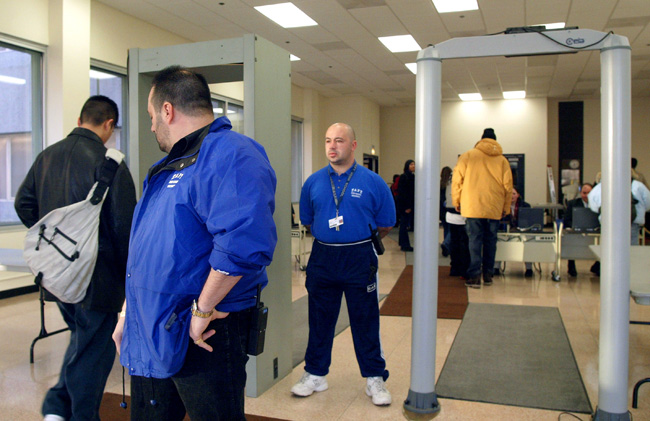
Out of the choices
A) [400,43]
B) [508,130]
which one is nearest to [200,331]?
[400,43]

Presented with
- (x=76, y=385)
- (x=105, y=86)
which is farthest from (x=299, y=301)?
(x=105, y=86)

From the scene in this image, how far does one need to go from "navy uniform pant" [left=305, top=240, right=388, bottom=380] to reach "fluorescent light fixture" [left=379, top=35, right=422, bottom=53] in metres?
7.35

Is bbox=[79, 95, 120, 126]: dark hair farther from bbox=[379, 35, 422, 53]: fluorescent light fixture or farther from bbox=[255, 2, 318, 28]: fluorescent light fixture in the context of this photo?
bbox=[379, 35, 422, 53]: fluorescent light fixture

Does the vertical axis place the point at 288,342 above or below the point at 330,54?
below

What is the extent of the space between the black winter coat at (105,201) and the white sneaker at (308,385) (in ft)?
3.83

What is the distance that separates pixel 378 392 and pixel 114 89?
667 centimetres

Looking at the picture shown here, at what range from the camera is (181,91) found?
172 cm

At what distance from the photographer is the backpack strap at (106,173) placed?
99.0 inches

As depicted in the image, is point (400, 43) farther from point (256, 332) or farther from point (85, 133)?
point (256, 332)

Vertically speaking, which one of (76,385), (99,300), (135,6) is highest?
(135,6)

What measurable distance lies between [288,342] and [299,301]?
2445 millimetres

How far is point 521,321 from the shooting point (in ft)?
16.9

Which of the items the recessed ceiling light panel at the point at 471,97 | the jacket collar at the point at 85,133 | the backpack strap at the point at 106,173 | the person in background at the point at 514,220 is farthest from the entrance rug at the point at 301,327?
the recessed ceiling light panel at the point at 471,97

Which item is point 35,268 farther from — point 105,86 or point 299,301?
point 105,86
